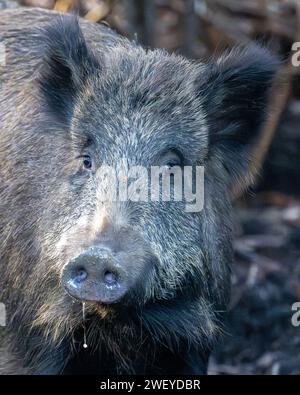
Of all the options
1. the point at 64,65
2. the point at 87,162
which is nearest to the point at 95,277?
the point at 87,162

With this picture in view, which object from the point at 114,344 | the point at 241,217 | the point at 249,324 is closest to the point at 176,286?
the point at 114,344

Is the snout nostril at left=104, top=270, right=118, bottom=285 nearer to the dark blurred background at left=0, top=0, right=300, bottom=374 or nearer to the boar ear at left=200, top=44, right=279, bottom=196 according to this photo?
the boar ear at left=200, top=44, right=279, bottom=196

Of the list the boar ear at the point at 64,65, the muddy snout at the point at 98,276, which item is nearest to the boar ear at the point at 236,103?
the boar ear at the point at 64,65

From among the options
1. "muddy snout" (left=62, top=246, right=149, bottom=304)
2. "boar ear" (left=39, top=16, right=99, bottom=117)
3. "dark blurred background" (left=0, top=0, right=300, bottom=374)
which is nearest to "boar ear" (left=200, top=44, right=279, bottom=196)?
"boar ear" (left=39, top=16, right=99, bottom=117)

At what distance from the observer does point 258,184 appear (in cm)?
917

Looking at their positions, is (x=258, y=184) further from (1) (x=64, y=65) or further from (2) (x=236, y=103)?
(1) (x=64, y=65)

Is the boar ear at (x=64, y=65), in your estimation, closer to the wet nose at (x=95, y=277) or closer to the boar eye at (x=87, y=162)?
the boar eye at (x=87, y=162)

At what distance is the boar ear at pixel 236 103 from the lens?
5672 millimetres

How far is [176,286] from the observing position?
5.43 meters

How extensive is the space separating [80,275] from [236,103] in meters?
1.45

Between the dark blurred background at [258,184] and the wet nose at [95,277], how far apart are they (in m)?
2.54

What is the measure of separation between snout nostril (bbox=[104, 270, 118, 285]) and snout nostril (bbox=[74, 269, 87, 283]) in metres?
0.09

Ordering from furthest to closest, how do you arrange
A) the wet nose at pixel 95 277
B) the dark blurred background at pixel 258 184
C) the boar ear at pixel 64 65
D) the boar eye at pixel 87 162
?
1. the dark blurred background at pixel 258 184
2. the boar ear at pixel 64 65
3. the boar eye at pixel 87 162
4. the wet nose at pixel 95 277
